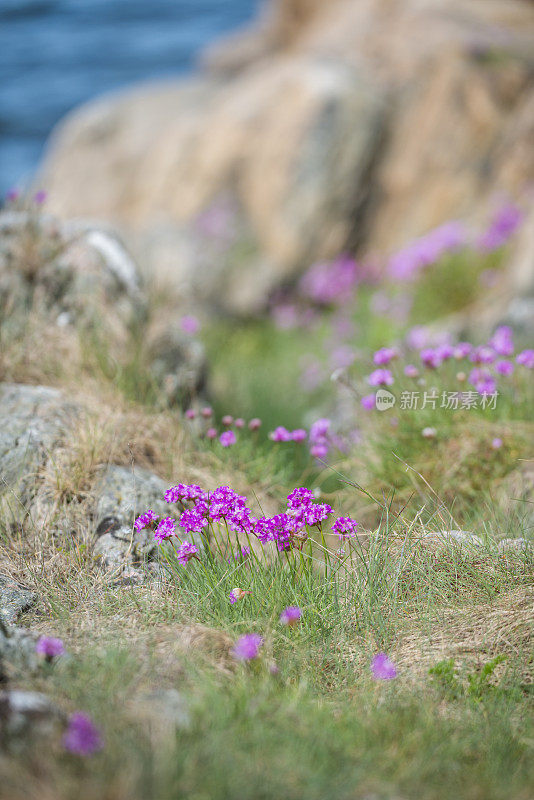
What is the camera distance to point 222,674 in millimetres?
2127

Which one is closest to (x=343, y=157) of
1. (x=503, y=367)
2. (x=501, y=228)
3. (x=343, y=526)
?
(x=501, y=228)

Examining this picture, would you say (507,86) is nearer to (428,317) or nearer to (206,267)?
(428,317)

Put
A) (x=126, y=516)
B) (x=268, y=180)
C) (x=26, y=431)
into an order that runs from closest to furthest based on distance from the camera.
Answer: (x=126, y=516) → (x=26, y=431) → (x=268, y=180)

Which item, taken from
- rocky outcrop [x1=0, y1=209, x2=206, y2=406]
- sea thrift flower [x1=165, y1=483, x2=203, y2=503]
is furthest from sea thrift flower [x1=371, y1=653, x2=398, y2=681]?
rocky outcrop [x1=0, y1=209, x2=206, y2=406]

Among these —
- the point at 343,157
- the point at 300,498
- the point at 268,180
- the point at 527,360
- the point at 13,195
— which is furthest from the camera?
the point at 268,180

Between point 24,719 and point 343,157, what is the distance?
25.0ft

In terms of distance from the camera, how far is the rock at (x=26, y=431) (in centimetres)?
307

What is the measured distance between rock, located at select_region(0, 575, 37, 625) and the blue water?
56.4 ft

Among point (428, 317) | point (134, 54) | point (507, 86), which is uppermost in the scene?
point (134, 54)

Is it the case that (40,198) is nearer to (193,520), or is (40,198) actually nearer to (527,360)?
(193,520)

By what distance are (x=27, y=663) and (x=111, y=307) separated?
2.81 metres

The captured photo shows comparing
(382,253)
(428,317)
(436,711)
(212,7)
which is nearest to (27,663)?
(436,711)

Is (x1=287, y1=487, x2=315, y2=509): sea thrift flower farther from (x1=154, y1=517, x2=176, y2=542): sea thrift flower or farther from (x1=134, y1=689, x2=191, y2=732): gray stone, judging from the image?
(x1=134, y1=689, x2=191, y2=732): gray stone

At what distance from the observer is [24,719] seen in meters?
1.71
